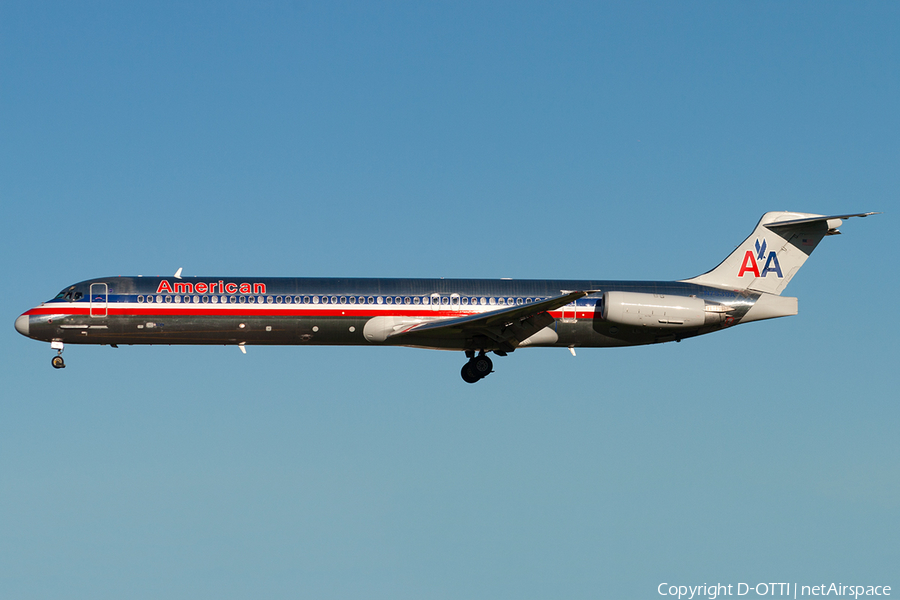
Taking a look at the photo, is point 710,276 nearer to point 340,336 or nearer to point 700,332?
point 700,332

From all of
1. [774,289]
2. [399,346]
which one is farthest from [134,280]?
[774,289]

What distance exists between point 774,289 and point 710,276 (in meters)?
2.50

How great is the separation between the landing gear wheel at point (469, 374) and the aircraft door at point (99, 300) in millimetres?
13133

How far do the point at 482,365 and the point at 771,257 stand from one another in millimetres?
12325

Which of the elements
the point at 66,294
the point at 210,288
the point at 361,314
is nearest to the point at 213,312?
the point at 210,288

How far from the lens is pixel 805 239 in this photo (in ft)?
134

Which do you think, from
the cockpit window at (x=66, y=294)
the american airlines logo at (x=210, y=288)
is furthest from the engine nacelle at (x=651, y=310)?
the cockpit window at (x=66, y=294)

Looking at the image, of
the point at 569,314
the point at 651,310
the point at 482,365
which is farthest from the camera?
the point at 482,365

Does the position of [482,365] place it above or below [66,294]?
below

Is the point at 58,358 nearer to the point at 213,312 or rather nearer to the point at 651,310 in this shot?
the point at 213,312

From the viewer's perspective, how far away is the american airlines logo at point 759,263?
40656 mm

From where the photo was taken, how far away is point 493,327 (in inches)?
1451

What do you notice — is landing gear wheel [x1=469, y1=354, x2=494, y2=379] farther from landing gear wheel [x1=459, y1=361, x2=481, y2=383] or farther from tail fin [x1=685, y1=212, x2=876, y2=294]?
tail fin [x1=685, y1=212, x2=876, y2=294]

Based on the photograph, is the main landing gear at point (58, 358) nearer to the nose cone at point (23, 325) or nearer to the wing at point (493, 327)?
the nose cone at point (23, 325)
